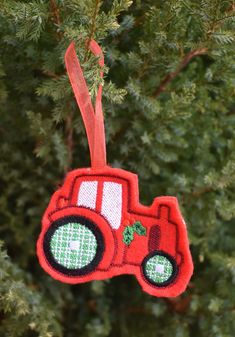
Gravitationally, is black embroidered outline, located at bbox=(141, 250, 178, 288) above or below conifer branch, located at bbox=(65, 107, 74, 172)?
below

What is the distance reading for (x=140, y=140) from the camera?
1.15 metres

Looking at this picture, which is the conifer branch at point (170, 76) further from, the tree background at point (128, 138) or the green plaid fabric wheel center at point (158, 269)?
the green plaid fabric wheel center at point (158, 269)

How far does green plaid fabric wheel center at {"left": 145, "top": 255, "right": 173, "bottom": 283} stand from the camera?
87cm

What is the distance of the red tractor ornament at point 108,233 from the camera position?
0.86 metres

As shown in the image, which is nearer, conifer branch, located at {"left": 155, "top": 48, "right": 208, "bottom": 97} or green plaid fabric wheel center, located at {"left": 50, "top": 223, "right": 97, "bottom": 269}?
green plaid fabric wheel center, located at {"left": 50, "top": 223, "right": 97, "bottom": 269}

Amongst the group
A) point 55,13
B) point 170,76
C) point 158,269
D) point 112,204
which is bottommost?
point 158,269

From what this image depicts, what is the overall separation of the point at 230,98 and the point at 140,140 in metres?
0.24

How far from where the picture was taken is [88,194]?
2.85 ft

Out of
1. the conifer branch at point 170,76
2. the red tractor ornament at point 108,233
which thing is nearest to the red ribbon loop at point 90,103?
the red tractor ornament at point 108,233

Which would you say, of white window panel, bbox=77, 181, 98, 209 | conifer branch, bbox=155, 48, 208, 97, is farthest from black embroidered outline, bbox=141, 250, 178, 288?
conifer branch, bbox=155, 48, 208, 97

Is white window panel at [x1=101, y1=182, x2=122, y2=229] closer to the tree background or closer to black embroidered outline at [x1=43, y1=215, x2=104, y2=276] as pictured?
black embroidered outline at [x1=43, y1=215, x2=104, y2=276]

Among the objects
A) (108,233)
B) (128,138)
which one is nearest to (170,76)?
(128,138)

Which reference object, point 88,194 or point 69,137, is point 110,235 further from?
point 69,137

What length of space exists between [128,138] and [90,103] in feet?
0.90
